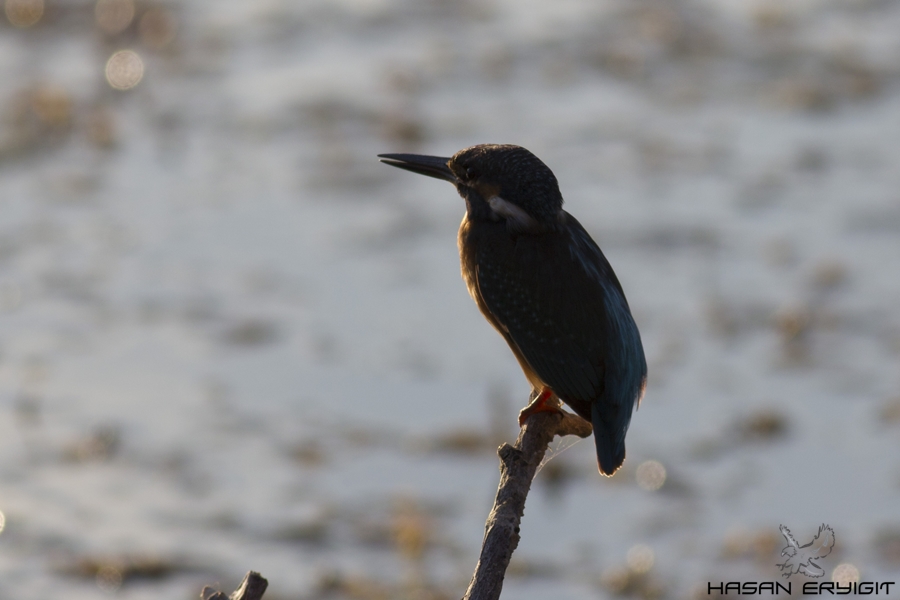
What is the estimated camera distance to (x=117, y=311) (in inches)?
266

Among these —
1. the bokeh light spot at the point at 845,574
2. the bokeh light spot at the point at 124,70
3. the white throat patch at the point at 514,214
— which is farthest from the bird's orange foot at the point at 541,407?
the bokeh light spot at the point at 124,70

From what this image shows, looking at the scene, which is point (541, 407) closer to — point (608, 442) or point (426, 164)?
point (608, 442)

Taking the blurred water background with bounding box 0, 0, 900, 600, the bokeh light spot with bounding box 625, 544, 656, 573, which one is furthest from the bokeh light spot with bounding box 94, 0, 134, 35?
the bokeh light spot with bounding box 625, 544, 656, 573

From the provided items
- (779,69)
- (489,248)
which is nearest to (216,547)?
(489,248)

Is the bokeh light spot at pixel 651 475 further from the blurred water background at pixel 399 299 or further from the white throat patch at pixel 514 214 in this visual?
the white throat patch at pixel 514 214

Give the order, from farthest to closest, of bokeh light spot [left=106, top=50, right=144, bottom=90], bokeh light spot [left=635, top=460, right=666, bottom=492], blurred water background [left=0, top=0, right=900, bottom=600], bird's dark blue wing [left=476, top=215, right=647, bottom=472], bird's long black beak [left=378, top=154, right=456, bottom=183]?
bokeh light spot [left=106, top=50, right=144, bottom=90] < bokeh light spot [left=635, top=460, right=666, bottom=492] < blurred water background [left=0, top=0, right=900, bottom=600] < bird's long black beak [left=378, top=154, right=456, bottom=183] < bird's dark blue wing [left=476, top=215, right=647, bottom=472]

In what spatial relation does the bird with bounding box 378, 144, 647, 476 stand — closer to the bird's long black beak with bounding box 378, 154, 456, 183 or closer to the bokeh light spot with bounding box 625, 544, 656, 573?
the bird's long black beak with bounding box 378, 154, 456, 183

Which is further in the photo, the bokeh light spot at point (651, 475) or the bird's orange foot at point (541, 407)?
the bokeh light spot at point (651, 475)

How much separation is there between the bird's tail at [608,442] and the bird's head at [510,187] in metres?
0.57

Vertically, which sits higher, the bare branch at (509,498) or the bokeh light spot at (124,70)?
the bokeh light spot at (124,70)

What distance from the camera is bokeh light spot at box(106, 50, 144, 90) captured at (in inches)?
367

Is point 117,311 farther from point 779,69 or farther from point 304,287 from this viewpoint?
point 779,69

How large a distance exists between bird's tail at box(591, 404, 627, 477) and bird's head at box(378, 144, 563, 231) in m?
0.57
